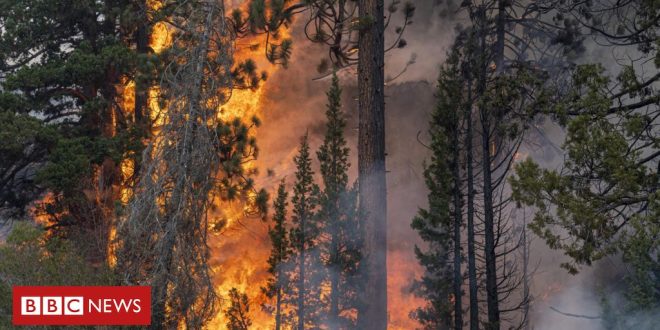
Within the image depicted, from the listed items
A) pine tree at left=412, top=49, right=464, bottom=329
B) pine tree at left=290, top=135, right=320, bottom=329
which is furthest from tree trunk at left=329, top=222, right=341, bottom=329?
pine tree at left=412, top=49, right=464, bottom=329

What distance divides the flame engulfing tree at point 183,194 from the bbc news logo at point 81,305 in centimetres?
27

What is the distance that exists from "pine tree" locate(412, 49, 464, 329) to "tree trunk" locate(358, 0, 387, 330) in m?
5.73

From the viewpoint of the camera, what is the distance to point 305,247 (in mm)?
20953

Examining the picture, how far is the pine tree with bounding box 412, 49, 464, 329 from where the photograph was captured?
19.3 m

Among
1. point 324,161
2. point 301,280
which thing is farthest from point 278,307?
point 324,161

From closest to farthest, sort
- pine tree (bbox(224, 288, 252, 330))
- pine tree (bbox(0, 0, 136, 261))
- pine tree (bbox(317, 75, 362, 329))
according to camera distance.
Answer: pine tree (bbox(0, 0, 136, 261)) < pine tree (bbox(317, 75, 362, 329)) < pine tree (bbox(224, 288, 252, 330))

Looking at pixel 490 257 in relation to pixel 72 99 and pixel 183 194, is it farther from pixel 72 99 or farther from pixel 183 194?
pixel 72 99

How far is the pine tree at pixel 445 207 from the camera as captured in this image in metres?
19.3

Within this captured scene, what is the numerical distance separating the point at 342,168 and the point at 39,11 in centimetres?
970

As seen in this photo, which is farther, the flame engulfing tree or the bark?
the bark

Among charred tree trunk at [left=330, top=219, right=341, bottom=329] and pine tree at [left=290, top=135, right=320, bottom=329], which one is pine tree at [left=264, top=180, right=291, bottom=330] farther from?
charred tree trunk at [left=330, top=219, right=341, bottom=329]

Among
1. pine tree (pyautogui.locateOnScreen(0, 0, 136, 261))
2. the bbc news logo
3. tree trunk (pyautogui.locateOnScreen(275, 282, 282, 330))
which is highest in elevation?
pine tree (pyautogui.locateOnScreen(0, 0, 136, 261))

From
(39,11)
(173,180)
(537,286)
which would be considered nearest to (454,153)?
(537,286)

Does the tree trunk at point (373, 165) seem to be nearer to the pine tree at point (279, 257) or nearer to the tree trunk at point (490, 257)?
the tree trunk at point (490, 257)
